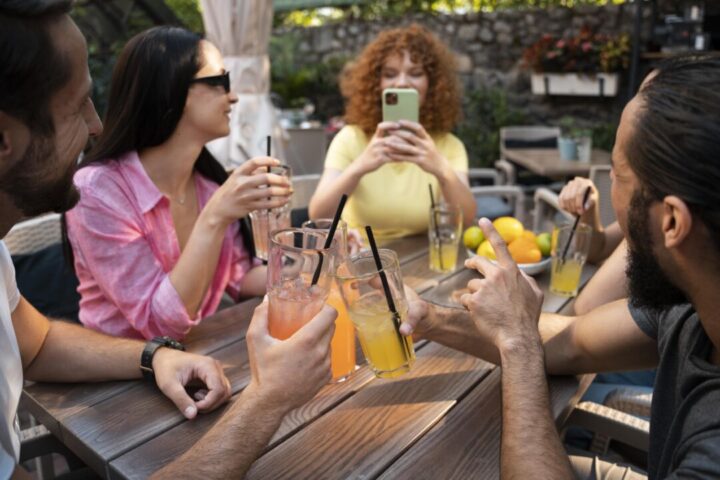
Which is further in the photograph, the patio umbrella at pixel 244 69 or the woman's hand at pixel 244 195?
the patio umbrella at pixel 244 69

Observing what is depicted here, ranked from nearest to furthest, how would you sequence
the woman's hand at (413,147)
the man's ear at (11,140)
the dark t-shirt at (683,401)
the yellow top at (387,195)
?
the dark t-shirt at (683,401), the man's ear at (11,140), the woman's hand at (413,147), the yellow top at (387,195)

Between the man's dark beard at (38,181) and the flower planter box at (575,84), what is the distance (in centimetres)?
702

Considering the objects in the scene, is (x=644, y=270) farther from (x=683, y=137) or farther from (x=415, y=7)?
(x=415, y=7)

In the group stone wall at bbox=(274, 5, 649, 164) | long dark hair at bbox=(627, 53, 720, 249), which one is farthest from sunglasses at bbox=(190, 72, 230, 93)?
stone wall at bbox=(274, 5, 649, 164)

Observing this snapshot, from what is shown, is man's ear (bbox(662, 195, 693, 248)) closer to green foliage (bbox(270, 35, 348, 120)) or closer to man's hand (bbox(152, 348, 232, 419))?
man's hand (bbox(152, 348, 232, 419))

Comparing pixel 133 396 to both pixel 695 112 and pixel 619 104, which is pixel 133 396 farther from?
pixel 619 104

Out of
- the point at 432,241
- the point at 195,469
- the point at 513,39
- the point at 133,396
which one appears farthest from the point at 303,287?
the point at 513,39

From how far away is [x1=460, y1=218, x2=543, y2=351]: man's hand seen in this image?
1.34 metres

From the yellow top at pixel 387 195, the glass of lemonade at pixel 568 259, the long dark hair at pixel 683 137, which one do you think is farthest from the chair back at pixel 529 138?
the long dark hair at pixel 683 137

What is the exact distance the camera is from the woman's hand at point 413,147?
2.48 m

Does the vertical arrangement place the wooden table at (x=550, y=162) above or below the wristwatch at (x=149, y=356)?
below

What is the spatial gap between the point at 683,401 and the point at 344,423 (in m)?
0.71

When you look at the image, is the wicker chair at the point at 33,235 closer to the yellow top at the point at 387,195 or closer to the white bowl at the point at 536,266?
the yellow top at the point at 387,195

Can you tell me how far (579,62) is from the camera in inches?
283
